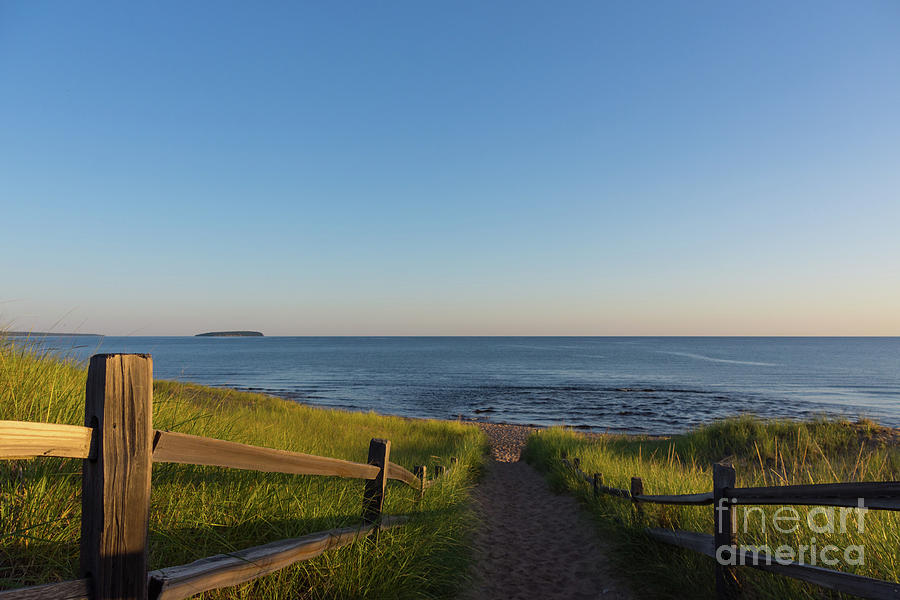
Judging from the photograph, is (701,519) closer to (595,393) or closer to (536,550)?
(536,550)

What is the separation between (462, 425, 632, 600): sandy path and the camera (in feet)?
18.6

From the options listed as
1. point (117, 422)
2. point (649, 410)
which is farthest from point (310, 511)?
point (649, 410)

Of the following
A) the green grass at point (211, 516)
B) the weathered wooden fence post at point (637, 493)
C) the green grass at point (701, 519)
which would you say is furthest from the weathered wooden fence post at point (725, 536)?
the green grass at point (211, 516)

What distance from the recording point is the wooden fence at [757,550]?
2.73m

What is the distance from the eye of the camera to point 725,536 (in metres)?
4.30

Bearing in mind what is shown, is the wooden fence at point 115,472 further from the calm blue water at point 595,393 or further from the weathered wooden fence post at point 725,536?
the calm blue water at point 595,393

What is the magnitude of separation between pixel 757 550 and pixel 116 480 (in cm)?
474

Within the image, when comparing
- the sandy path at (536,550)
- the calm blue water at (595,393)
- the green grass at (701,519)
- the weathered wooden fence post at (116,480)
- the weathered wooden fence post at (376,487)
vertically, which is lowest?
the calm blue water at (595,393)

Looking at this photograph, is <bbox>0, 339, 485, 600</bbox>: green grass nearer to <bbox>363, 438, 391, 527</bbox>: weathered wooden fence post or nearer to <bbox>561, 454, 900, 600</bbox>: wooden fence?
<bbox>363, 438, 391, 527</bbox>: weathered wooden fence post

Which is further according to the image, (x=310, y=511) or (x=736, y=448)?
(x=736, y=448)

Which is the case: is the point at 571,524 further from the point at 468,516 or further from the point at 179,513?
the point at 179,513

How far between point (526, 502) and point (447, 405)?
30975 millimetres

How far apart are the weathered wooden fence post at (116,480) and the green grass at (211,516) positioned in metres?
0.99

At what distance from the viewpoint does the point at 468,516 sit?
749cm
